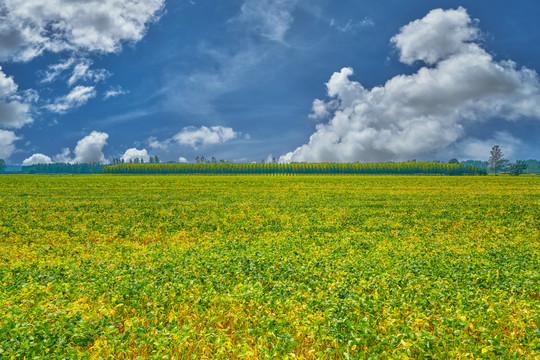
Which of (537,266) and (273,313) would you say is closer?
(273,313)

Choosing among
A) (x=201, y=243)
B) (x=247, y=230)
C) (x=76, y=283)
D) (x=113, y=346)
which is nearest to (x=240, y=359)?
(x=113, y=346)

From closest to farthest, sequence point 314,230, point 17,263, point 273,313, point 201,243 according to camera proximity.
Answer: point 273,313
point 17,263
point 201,243
point 314,230

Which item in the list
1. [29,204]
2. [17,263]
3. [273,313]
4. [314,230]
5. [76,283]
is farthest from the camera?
[29,204]

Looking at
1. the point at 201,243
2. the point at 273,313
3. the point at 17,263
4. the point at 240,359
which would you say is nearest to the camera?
the point at 240,359

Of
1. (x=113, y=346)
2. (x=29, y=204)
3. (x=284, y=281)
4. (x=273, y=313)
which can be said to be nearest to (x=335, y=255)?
(x=284, y=281)

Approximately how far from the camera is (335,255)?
47.5 ft

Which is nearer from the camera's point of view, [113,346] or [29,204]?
[113,346]

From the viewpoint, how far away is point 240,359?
22.7 feet

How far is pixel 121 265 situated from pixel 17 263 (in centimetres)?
476

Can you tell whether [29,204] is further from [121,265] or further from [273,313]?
[273,313]

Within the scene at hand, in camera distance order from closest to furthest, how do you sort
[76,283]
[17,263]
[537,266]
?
1. [76,283]
2. [537,266]
3. [17,263]

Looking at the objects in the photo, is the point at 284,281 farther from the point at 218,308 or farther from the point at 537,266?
the point at 537,266

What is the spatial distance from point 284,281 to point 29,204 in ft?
124

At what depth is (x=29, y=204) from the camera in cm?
3653
